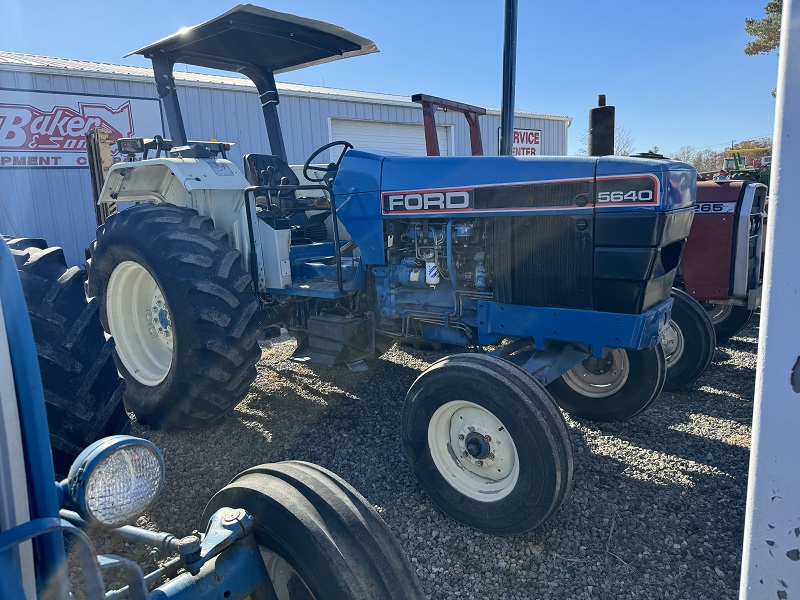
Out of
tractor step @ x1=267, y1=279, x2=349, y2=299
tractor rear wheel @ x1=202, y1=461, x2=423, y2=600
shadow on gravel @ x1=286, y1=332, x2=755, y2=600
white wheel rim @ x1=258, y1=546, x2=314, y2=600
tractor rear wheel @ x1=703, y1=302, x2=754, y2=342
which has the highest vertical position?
tractor step @ x1=267, y1=279, x2=349, y2=299

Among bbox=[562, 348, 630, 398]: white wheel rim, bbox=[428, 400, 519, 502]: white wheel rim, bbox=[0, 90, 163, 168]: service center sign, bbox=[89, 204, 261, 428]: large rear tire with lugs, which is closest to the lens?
bbox=[428, 400, 519, 502]: white wheel rim

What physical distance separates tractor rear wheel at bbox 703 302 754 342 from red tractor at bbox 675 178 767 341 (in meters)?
0.64

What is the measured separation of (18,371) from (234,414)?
2.91 m

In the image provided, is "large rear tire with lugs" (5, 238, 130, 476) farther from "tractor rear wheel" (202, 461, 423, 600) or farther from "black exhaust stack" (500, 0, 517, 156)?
"black exhaust stack" (500, 0, 517, 156)

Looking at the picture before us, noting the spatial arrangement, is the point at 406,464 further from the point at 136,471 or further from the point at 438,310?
the point at 136,471

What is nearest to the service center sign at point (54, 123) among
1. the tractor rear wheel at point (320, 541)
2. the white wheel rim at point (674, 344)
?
the white wheel rim at point (674, 344)

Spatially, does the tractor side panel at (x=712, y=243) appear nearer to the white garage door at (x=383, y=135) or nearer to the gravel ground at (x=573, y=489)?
the gravel ground at (x=573, y=489)

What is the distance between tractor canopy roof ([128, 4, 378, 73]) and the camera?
11.9ft

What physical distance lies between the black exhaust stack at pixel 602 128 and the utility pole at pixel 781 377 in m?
2.81

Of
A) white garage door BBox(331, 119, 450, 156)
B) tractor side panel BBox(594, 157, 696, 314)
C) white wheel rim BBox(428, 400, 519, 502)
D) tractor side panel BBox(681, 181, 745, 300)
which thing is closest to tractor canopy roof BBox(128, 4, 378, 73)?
tractor side panel BBox(594, 157, 696, 314)

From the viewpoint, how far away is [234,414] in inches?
152

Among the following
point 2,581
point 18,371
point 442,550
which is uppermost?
point 18,371

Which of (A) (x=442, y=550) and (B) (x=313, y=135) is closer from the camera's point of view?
(A) (x=442, y=550)

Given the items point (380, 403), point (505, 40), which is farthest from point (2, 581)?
point (505, 40)
